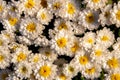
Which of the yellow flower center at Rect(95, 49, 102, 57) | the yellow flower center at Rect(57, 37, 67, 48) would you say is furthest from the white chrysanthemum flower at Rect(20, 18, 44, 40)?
the yellow flower center at Rect(95, 49, 102, 57)

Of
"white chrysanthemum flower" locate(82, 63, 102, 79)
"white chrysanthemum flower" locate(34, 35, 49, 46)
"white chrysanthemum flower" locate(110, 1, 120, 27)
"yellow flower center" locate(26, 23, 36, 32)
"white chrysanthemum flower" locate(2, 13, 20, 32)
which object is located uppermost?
"white chrysanthemum flower" locate(2, 13, 20, 32)

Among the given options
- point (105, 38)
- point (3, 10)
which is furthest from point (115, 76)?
point (3, 10)

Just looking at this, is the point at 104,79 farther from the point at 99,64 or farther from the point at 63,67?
the point at 63,67

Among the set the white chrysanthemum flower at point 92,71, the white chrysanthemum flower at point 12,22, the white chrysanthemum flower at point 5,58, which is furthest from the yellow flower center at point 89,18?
the white chrysanthemum flower at point 5,58

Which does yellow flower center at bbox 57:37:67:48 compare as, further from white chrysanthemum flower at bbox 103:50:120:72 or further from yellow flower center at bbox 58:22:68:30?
white chrysanthemum flower at bbox 103:50:120:72

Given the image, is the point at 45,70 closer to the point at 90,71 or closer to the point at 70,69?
the point at 70,69

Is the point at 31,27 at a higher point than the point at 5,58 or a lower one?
higher
